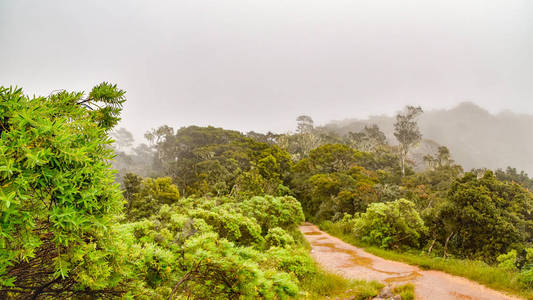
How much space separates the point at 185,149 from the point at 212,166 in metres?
13.9

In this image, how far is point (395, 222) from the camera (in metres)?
10.1

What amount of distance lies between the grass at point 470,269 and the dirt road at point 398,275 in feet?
0.78

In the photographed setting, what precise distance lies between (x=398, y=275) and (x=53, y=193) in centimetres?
812

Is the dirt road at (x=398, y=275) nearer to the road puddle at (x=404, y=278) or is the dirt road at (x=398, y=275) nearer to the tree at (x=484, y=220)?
the road puddle at (x=404, y=278)

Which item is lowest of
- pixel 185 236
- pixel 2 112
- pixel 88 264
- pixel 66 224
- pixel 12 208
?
pixel 185 236

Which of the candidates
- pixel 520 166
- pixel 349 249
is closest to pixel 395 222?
pixel 349 249

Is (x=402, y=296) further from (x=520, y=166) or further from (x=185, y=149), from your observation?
(x=520, y=166)

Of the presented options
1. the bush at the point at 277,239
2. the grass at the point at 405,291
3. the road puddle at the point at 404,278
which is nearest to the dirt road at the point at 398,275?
the road puddle at the point at 404,278

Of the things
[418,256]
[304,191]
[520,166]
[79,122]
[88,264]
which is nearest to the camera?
[79,122]

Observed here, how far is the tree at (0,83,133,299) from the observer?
105 cm

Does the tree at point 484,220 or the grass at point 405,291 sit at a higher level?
the tree at point 484,220

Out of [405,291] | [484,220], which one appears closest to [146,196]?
[405,291]

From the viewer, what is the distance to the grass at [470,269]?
18.5 ft

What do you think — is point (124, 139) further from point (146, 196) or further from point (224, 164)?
point (146, 196)
